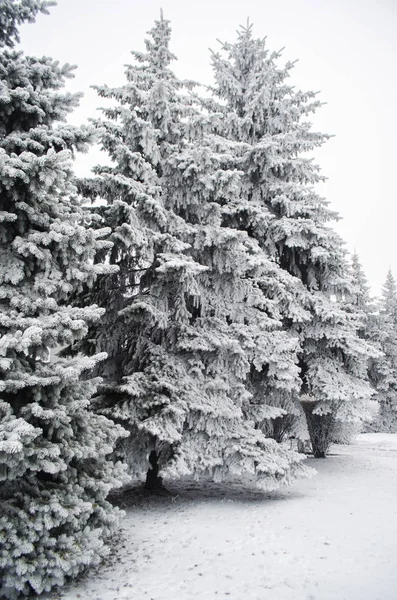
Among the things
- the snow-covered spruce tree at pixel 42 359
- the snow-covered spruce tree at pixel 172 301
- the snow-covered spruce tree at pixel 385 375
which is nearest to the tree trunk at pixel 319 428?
the snow-covered spruce tree at pixel 172 301

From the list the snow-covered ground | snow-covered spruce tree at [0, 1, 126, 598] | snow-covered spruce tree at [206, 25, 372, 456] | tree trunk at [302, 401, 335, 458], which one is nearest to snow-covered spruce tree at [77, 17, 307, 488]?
the snow-covered ground

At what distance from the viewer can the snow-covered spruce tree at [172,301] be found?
6.75 m

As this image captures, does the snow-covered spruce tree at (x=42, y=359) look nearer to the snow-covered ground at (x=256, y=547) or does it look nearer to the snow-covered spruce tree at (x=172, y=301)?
the snow-covered ground at (x=256, y=547)

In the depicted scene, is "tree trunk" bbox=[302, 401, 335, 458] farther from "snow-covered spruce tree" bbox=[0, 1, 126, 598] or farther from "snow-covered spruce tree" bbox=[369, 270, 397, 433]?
"snow-covered spruce tree" bbox=[369, 270, 397, 433]

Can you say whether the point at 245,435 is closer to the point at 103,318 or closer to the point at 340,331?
the point at 103,318

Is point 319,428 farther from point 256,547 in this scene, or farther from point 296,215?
point 256,547

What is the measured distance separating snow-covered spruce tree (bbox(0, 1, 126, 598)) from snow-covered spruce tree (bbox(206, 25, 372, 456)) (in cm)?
513

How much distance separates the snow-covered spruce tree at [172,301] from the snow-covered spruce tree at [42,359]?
153cm

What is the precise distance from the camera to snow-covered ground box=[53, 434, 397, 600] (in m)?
4.11

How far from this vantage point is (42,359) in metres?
4.44

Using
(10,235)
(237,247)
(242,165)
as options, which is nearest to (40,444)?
(10,235)

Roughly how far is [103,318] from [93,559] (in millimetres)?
3910

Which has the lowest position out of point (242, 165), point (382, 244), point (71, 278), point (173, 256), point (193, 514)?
point (193, 514)

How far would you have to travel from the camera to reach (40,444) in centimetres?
379
